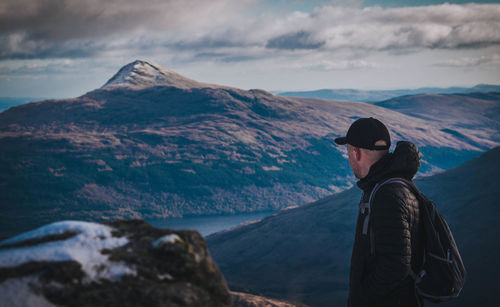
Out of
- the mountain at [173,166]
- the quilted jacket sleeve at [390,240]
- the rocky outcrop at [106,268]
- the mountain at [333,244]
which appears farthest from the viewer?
the mountain at [173,166]

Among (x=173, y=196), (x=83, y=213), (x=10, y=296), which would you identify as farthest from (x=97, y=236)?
(x=173, y=196)

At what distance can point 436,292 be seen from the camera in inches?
149

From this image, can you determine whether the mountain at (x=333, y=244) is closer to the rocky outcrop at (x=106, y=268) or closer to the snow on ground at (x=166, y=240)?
the rocky outcrop at (x=106, y=268)

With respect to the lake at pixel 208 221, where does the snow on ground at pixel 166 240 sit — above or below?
above

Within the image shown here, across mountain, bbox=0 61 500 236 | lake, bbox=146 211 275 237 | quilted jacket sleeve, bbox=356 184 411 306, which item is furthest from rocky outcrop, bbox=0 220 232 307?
mountain, bbox=0 61 500 236

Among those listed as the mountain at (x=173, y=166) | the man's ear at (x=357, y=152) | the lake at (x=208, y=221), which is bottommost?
the lake at (x=208, y=221)

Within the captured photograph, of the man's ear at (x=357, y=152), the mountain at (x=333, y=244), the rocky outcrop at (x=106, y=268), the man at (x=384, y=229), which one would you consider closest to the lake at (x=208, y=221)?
the mountain at (x=333, y=244)

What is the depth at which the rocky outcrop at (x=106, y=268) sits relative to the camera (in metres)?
2.58

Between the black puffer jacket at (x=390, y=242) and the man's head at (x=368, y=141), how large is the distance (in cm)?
11

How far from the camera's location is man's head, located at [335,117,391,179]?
13.9ft

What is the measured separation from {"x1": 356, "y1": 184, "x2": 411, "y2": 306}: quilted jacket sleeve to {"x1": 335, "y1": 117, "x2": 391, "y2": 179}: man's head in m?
0.51

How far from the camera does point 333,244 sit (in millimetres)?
48438

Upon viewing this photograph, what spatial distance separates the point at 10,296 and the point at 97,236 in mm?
702

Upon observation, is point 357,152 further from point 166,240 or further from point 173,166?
point 173,166
